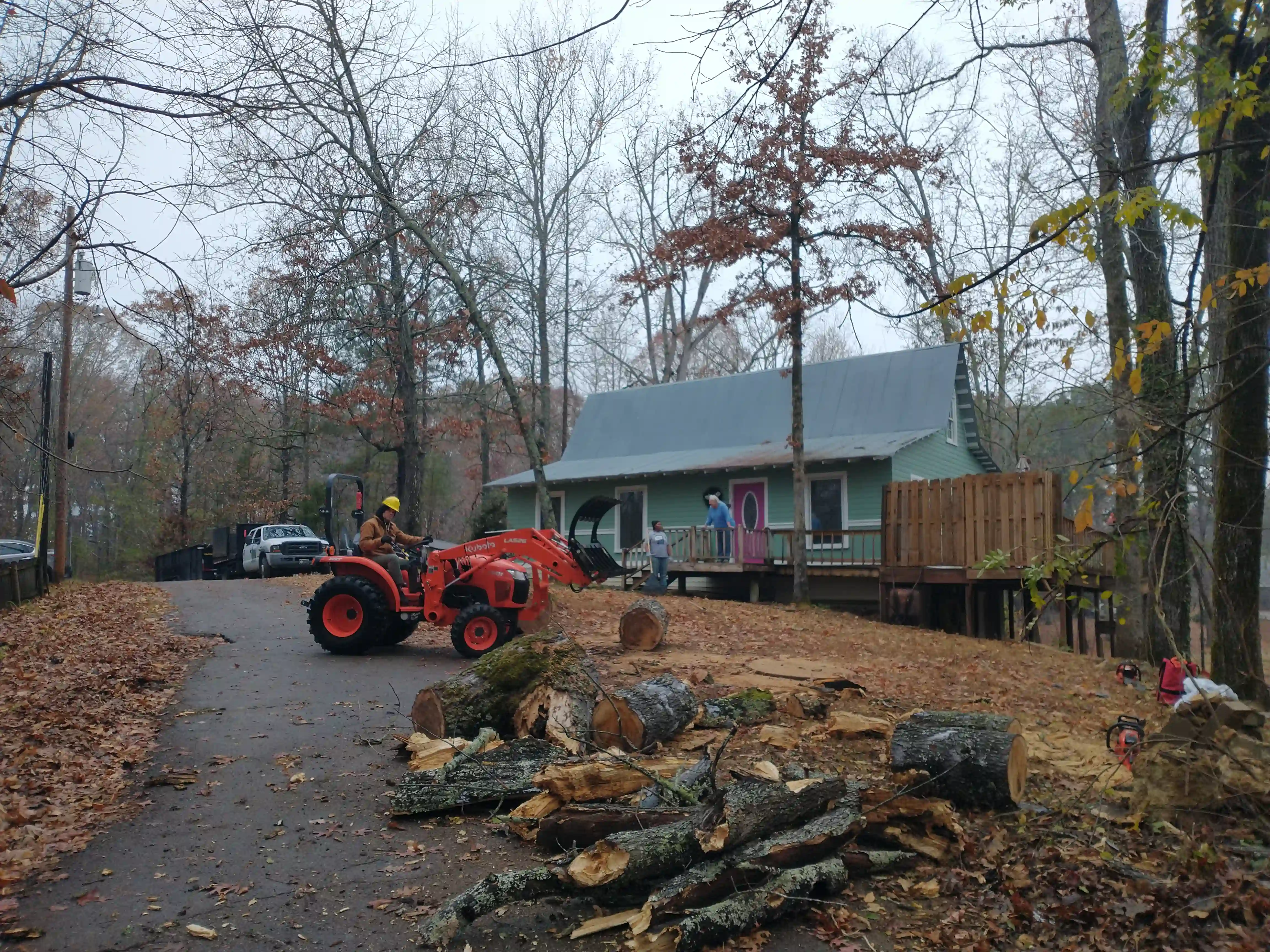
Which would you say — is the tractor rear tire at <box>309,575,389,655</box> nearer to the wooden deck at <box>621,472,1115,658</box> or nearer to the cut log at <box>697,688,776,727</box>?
the cut log at <box>697,688,776,727</box>

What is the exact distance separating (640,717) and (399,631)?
5.94 meters

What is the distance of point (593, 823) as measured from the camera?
5.36 meters

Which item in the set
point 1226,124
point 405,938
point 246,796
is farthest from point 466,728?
point 1226,124

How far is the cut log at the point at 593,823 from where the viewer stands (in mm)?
5332

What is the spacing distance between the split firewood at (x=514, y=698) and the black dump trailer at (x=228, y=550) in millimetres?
25844

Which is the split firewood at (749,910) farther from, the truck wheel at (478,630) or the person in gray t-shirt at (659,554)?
the person in gray t-shirt at (659,554)

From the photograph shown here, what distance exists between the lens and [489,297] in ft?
79.1

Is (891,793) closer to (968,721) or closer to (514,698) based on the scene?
(968,721)

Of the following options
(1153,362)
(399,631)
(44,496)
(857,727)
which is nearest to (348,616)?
(399,631)

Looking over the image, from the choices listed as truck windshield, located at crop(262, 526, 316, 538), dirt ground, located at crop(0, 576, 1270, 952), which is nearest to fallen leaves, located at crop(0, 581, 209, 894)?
dirt ground, located at crop(0, 576, 1270, 952)

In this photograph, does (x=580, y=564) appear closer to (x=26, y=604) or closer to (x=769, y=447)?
(x=26, y=604)

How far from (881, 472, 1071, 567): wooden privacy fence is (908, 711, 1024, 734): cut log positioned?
973cm

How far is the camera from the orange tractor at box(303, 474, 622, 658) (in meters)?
11.7

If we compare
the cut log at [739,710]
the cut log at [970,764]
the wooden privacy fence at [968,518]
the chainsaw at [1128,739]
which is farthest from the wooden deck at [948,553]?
the cut log at [970,764]
